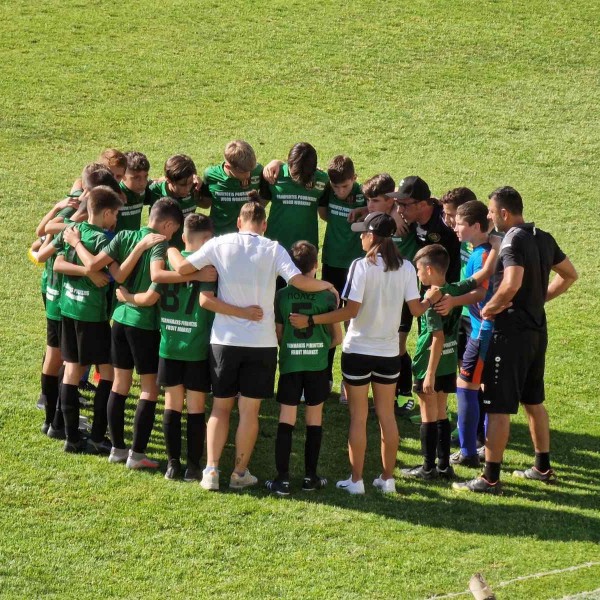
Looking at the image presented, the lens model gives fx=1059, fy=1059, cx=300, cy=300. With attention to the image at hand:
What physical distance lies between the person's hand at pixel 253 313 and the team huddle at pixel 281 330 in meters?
0.02

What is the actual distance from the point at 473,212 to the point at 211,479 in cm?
287

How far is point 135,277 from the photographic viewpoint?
803cm

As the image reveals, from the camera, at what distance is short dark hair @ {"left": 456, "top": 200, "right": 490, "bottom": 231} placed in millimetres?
8258

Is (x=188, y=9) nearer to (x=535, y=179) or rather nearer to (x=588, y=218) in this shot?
(x=535, y=179)

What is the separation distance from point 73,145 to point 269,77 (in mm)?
5211

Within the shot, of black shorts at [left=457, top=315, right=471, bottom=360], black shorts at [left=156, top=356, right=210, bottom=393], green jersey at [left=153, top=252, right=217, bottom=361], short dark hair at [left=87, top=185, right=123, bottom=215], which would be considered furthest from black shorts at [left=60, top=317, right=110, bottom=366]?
black shorts at [left=457, top=315, right=471, bottom=360]

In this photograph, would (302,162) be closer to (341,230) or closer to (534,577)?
(341,230)

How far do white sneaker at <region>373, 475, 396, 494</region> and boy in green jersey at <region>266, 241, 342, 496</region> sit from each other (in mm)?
484

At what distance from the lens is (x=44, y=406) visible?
9.20 meters

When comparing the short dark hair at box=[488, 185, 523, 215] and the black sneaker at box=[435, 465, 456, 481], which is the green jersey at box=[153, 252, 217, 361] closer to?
the black sneaker at box=[435, 465, 456, 481]

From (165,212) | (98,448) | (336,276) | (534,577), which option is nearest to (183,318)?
(165,212)

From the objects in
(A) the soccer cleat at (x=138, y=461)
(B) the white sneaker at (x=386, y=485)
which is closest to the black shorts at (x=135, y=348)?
(A) the soccer cleat at (x=138, y=461)

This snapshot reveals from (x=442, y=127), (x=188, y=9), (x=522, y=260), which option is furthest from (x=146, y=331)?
(x=188, y=9)

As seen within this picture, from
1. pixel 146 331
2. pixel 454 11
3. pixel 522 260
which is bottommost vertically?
pixel 146 331
